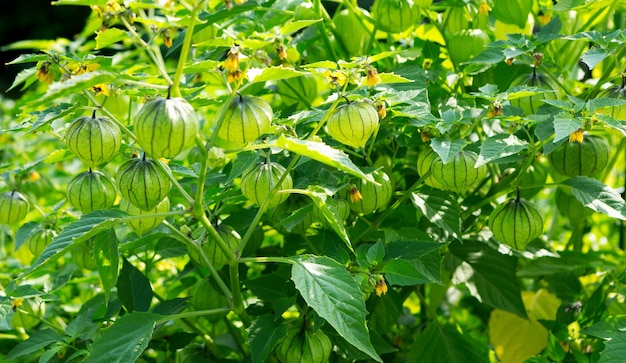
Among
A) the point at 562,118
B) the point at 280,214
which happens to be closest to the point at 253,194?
the point at 280,214

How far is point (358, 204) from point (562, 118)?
349mm

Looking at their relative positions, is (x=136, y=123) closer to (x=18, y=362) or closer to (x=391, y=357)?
(x=391, y=357)

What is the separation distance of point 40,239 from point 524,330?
1.03 m

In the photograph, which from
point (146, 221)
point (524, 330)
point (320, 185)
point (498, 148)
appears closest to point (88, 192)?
point (146, 221)

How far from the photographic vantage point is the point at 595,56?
107 cm

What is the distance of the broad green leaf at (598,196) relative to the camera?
3.59 feet

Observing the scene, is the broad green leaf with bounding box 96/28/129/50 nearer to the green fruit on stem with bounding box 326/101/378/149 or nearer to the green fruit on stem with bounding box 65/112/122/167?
the green fruit on stem with bounding box 65/112/122/167

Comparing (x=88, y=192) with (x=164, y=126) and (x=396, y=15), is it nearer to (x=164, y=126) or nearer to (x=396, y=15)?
(x=164, y=126)

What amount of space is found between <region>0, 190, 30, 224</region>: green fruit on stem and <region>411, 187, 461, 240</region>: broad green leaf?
2.38 ft

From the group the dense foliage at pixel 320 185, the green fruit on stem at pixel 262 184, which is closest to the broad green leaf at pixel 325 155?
the dense foliage at pixel 320 185

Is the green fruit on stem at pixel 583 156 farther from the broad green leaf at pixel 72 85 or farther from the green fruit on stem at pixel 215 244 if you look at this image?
the broad green leaf at pixel 72 85

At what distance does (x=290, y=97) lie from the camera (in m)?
1.49

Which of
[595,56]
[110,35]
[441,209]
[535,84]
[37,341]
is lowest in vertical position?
[37,341]

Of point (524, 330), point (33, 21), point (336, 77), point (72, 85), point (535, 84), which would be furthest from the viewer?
point (33, 21)
